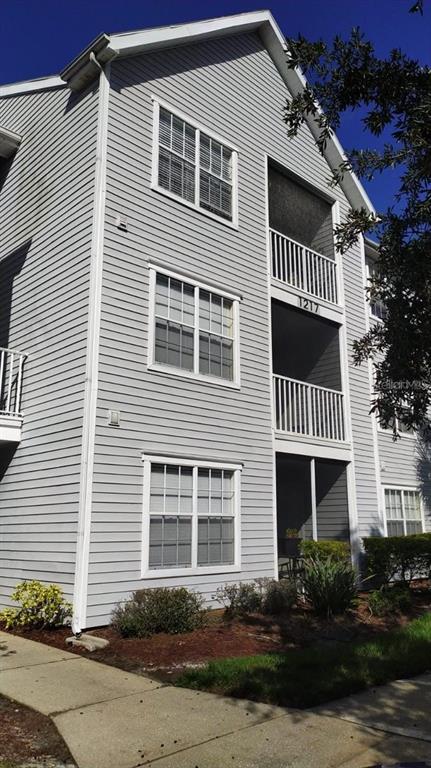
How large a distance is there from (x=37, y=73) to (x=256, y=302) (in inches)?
260

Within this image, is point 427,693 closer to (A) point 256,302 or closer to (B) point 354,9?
(B) point 354,9

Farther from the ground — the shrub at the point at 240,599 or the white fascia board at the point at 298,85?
the white fascia board at the point at 298,85

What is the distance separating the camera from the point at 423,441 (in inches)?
723

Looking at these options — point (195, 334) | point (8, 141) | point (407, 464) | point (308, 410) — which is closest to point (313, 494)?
→ point (308, 410)

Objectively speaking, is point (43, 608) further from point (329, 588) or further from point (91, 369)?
point (329, 588)

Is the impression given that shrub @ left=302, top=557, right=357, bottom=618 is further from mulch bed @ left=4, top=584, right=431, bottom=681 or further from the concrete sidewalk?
the concrete sidewalk

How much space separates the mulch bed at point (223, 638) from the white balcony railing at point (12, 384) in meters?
4.05

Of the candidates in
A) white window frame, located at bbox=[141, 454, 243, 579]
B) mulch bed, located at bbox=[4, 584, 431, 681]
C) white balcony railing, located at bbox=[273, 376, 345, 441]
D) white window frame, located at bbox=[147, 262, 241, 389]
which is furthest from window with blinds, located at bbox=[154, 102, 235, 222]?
mulch bed, located at bbox=[4, 584, 431, 681]

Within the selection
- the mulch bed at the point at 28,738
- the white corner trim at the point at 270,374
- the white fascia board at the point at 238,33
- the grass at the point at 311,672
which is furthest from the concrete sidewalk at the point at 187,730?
the white fascia board at the point at 238,33

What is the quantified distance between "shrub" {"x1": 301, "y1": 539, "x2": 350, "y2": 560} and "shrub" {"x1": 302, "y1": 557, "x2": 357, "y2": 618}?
96.4 inches

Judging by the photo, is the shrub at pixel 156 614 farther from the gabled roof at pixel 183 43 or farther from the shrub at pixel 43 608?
the gabled roof at pixel 183 43

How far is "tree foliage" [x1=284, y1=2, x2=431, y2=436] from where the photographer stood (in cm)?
613

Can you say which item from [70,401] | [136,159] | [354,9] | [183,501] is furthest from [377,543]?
[354,9]

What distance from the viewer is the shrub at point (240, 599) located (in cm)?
982
